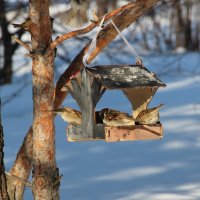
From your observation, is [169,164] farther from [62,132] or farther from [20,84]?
[20,84]

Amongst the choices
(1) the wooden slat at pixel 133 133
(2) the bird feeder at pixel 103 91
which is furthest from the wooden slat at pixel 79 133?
(1) the wooden slat at pixel 133 133

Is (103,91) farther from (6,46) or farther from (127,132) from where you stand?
(6,46)

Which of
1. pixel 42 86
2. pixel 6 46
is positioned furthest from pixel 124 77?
pixel 6 46

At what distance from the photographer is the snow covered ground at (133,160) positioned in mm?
6648

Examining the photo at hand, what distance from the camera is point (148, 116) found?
2.99 meters

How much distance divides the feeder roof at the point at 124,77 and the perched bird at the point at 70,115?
0.72 ft

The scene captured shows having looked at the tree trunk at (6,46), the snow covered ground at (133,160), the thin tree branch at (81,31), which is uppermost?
the tree trunk at (6,46)

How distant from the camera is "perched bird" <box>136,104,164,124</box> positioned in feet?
9.78

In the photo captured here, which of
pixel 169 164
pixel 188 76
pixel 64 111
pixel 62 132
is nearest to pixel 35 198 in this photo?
pixel 64 111

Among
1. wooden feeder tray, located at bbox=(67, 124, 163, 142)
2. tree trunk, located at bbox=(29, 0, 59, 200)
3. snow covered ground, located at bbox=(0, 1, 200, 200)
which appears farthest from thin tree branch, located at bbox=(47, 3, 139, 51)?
snow covered ground, located at bbox=(0, 1, 200, 200)

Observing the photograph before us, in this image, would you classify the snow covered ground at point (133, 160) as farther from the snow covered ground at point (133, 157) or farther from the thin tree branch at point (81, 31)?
the thin tree branch at point (81, 31)

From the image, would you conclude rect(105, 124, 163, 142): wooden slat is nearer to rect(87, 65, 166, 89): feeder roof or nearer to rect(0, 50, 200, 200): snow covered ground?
rect(87, 65, 166, 89): feeder roof

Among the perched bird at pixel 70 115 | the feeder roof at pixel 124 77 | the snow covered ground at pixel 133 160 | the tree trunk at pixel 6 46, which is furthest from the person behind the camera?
the tree trunk at pixel 6 46

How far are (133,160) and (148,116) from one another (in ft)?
17.1
